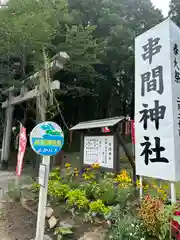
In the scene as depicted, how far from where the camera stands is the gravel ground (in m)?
3.17

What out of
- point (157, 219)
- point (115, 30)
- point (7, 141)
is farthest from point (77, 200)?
point (115, 30)

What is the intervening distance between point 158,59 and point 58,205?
10.5 ft

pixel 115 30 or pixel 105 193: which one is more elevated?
pixel 115 30

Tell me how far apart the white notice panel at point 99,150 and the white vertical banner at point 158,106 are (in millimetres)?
1488

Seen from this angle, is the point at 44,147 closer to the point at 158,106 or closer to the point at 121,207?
the point at 121,207

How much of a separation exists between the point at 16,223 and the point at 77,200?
1099 mm

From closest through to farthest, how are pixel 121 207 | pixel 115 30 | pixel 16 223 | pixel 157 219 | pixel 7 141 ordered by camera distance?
pixel 157 219, pixel 121 207, pixel 16 223, pixel 7 141, pixel 115 30

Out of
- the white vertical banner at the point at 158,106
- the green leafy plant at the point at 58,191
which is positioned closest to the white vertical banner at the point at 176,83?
the white vertical banner at the point at 158,106

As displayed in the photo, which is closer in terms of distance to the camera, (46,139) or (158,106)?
(46,139)

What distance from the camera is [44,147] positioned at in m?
2.86

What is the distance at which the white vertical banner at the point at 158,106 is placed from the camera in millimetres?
3076

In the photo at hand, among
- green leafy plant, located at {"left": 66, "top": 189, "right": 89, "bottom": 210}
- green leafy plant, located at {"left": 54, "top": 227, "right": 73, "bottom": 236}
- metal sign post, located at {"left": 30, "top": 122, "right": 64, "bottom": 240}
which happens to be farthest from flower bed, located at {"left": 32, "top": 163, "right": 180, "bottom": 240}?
metal sign post, located at {"left": 30, "top": 122, "right": 64, "bottom": 240}

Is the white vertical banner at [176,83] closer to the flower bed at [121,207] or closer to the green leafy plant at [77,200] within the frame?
the flower bed at [121,207]

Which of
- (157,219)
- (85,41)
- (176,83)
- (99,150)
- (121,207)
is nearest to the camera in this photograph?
(157,219)
